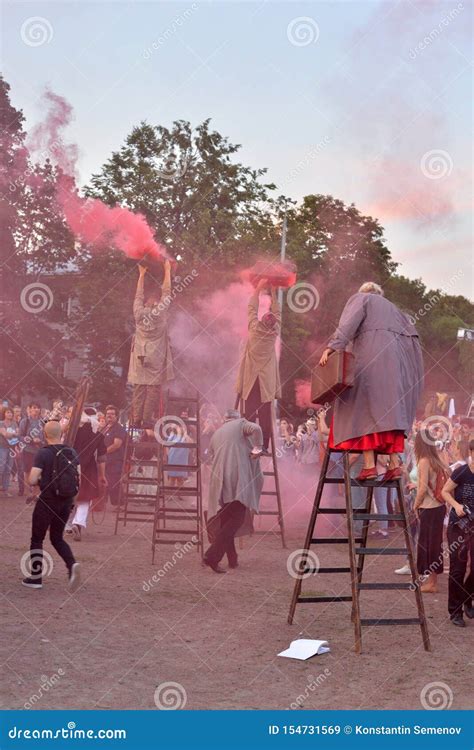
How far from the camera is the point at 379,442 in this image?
7.35m

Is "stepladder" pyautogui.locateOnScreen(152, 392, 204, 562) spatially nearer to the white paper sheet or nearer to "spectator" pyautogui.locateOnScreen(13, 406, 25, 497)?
"spectator" pyautogui.locateOnScreen(13, 406, 25, 497)

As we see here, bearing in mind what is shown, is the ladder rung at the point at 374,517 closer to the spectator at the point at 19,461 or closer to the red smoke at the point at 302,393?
the spectator at the point at 19,461

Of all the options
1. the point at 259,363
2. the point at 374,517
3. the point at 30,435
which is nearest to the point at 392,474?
the point at 374,517

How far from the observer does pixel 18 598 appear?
9.25 meters

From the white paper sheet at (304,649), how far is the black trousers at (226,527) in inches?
143

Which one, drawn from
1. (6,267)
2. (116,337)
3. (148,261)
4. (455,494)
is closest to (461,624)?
(455,494)

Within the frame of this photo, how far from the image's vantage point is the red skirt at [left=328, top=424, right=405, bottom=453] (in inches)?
290

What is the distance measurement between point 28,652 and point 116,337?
29.1 meters

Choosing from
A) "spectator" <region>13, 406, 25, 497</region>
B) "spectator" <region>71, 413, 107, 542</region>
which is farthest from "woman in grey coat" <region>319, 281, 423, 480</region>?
"spectator" <region>13, 406, 25, 497</region>

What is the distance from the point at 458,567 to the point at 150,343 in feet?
18.6

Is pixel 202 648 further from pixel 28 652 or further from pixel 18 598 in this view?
pixel 18 598

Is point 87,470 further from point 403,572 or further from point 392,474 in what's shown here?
point 392,474

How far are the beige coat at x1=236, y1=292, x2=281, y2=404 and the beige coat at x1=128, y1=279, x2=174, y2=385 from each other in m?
1.13

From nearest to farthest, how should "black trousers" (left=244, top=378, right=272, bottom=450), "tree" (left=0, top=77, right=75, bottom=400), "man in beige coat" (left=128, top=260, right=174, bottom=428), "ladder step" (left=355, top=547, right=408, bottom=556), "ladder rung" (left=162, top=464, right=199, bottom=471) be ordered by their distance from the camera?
1. "ladder step" (left=355, top=547, right=408, bottom=556)
2. "ladder rung" (left=162, top=464, right=199, bottom=471)
3. "man in beige coat" (left=128, top=260, right=174, bottom=428)
4. "black trousers" (left=244, top=378, right=272, bottom=450)
5. "tree" (left=0, top=77, right=75, bottom=400)
